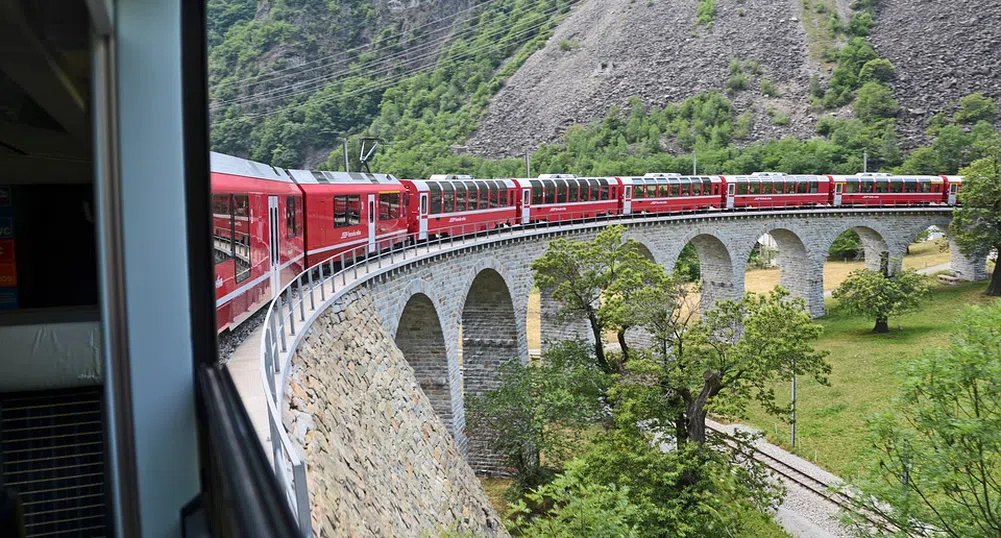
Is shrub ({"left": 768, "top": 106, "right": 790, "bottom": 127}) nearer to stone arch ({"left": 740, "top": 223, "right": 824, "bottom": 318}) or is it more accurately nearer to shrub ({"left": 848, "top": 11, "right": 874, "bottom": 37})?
shrub ({"left": 848, "top": 11, "right": 874, "bottom": 37})

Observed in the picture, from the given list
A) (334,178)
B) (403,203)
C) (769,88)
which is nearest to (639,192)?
(403,203)

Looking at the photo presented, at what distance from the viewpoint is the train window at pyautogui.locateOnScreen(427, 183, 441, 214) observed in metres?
20.1

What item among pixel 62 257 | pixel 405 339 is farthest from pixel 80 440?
pixel 405 339

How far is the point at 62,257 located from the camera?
5219mm

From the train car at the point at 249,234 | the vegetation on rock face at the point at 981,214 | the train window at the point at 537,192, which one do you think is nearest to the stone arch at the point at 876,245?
the vegetation on rock face at the point at 981,214

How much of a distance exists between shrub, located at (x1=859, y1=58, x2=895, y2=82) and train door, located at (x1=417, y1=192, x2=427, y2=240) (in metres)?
53.8

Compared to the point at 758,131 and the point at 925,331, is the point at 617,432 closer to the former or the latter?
the point at 925,331

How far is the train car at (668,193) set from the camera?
29.3m

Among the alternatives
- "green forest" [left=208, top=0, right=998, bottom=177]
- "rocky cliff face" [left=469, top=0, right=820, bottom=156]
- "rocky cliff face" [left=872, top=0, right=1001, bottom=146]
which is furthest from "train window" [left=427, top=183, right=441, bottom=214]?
"rocky cliff face" [left=872, top=0, right=1001, bottom=146]

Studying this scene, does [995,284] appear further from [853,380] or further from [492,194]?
[492,194]

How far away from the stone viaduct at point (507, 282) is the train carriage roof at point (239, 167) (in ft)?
9.45

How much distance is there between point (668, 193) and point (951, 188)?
17631 millimetres

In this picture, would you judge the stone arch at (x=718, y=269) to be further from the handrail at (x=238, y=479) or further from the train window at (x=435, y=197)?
the handrail at (x=238, y=479)

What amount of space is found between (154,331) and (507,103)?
229 ft
